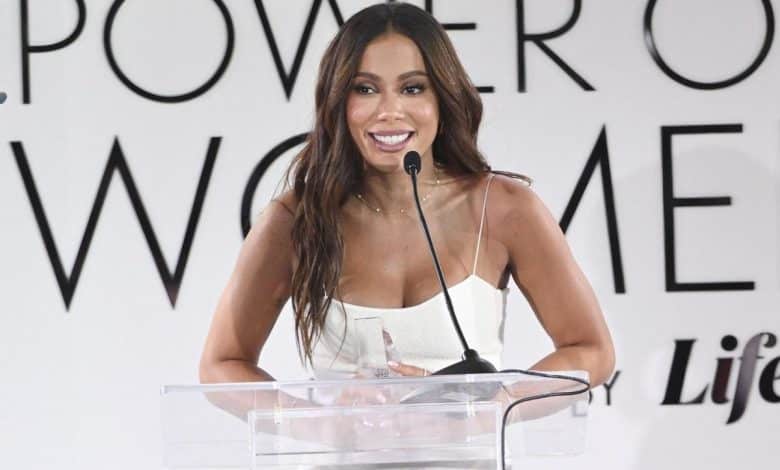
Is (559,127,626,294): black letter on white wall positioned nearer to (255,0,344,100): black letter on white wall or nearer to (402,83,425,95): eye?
(255,0,344,100): black letter on white wall

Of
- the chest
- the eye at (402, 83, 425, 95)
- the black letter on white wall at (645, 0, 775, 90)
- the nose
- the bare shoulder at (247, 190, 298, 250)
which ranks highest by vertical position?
the black letter on white wall at (645, 0, 775, 90)

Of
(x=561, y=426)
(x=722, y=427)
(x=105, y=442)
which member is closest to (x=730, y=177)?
(x=722, y=427)

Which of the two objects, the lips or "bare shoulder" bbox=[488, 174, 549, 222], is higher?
the lips

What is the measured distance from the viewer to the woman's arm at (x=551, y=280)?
7.07ft

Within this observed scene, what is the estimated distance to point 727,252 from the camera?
3426 mm

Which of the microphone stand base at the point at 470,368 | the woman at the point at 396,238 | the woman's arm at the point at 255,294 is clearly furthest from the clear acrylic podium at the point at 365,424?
the woman's arm at the point at 255,294

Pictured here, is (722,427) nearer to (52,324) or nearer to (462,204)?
(462,204)

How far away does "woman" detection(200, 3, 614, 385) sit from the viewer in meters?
2.13

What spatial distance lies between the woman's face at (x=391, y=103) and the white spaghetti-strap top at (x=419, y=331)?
0.25 m

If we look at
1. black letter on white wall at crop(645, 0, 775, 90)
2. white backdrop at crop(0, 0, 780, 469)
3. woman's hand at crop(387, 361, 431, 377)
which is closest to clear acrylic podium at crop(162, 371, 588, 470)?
woman's hand at crop(387, 361, 431, 377)

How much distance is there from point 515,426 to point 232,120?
212 cm

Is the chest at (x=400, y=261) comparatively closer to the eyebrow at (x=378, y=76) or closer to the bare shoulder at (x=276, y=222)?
the bare shoulder at (x=276, y=222)

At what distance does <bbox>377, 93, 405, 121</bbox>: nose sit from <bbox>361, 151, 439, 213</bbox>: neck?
0.16 meters

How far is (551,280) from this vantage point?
87.2 inches
